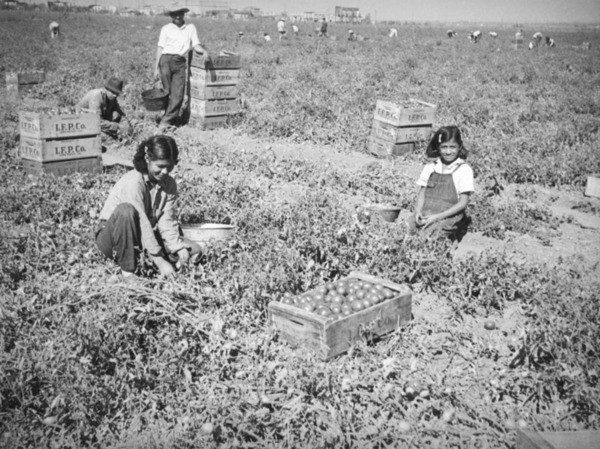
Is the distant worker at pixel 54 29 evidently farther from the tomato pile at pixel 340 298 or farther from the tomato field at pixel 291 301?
the tomato pile at pixel 340 298

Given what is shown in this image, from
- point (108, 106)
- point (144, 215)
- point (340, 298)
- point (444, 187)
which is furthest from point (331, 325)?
point (108, 106)

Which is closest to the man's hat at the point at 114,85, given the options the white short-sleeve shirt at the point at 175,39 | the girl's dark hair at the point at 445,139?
the white short-sleeve shirt at the point at 175,39

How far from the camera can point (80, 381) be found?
10.1 feet

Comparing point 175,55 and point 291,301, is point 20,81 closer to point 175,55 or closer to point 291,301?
point 175,55

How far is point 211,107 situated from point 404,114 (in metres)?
3.70

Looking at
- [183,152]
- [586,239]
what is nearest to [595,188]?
[586,239]

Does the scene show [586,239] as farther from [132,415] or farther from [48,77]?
[48,77]

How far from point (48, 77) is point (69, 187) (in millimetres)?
10019

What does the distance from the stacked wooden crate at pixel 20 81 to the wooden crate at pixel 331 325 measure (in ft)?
38.3

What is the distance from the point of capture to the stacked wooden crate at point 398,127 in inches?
330

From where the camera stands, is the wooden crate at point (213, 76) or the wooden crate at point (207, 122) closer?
the wooden crate at point (213, 76)

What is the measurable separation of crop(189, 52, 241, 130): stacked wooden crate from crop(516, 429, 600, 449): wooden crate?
8.61 metres

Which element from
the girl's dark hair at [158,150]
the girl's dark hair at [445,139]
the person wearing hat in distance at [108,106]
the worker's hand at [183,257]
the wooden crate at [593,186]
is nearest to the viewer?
the girl's dark hair at [158,150]

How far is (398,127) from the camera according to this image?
8.34 m
